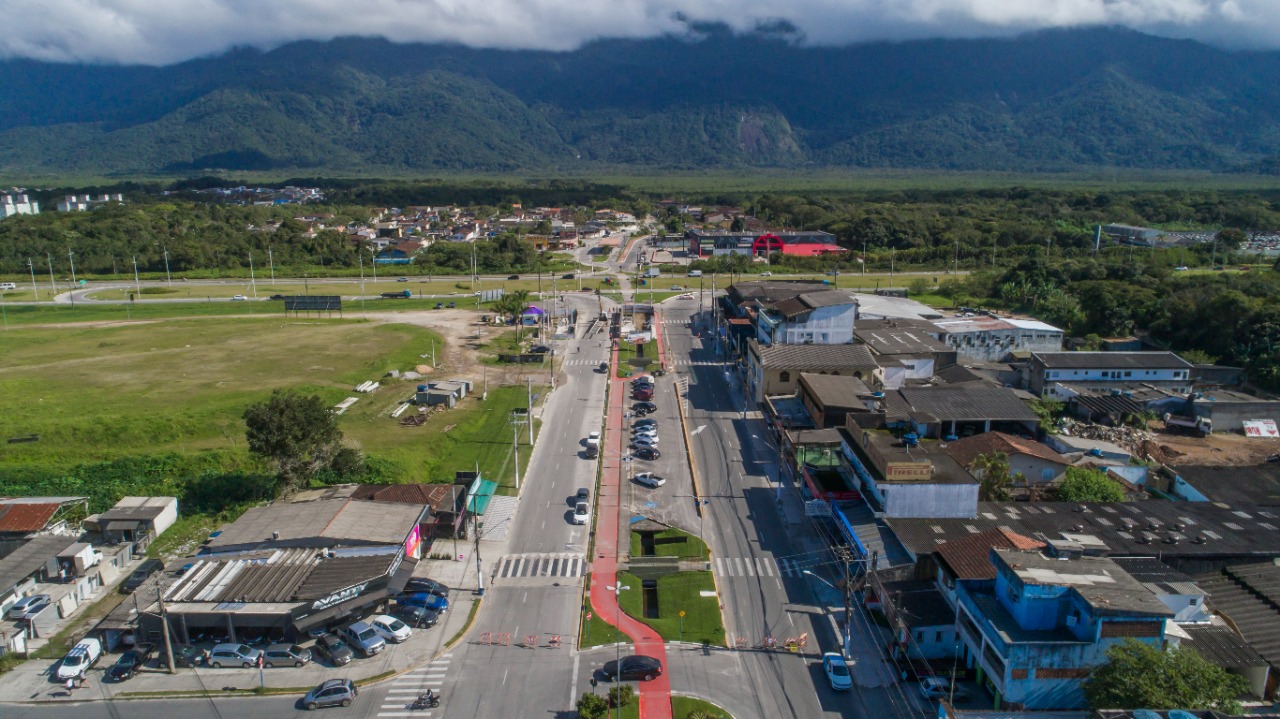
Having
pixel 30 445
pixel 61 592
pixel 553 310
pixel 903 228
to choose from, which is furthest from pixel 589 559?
pixel 903 228

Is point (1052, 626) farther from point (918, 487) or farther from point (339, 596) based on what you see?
point (339, 596)

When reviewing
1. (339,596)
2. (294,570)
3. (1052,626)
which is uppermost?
(1052,626)

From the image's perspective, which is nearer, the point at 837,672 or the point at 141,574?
the point at 837,672

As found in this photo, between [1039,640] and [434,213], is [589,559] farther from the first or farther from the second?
[434,213]

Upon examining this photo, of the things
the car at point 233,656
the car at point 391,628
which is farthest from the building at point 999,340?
the car at point 233,656

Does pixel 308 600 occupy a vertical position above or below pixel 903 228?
below

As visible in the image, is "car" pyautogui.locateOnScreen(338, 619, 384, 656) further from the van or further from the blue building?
the blue building

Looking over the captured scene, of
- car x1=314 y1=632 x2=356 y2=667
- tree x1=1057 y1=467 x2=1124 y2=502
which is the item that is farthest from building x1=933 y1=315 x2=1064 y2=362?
car x1=314 y1=632 x2=356 y2=667

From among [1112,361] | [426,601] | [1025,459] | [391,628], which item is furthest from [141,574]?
[1112,361]
